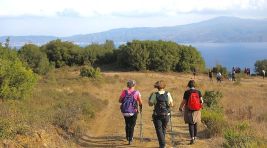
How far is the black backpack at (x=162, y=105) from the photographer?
1153 centimetres

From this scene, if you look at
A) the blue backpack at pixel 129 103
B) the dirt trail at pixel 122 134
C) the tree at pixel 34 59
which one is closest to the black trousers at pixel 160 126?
the dirt trail at pixel 122 134

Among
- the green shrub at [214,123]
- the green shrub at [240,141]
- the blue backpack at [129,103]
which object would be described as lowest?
the green shrub at [214,123]

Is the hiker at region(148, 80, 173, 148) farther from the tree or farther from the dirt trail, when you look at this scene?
the tree

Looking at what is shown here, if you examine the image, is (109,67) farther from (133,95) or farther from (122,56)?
(133,95)

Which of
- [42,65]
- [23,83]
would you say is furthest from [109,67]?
[23,83]

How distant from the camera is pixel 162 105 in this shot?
11.5 meters

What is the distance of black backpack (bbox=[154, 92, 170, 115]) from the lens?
11.5m

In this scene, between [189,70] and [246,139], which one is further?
[189,70]

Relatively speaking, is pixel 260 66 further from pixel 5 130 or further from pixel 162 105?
pixel 5 130

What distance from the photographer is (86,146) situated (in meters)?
12.7

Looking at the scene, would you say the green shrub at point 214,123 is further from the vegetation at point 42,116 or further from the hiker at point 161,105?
the vegetation at point 42,116

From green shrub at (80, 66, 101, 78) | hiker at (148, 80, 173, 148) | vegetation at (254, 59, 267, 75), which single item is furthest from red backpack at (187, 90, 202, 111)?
vegetation at (254, 59, 267, 75)

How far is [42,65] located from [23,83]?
25199mm

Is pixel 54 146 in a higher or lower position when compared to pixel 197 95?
lower
